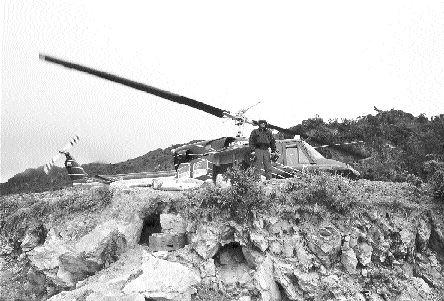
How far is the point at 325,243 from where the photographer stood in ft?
34.8

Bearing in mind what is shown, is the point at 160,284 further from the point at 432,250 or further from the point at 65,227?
the point at 432,250

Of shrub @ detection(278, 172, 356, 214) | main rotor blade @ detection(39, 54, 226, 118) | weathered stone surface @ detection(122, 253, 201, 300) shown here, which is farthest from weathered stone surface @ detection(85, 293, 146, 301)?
main rotor blade @ detection(39, 54, 226, 118)

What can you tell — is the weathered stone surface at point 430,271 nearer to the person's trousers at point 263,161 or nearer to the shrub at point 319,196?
the shrub at point 319,196

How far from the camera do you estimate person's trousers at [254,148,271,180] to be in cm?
1327

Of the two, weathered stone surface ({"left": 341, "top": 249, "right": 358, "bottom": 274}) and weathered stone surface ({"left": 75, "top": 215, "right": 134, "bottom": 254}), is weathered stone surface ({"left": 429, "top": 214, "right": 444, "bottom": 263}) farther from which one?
weathered stone surface ({"left": 75, "top": 215, "right": 134, "bottom": 254})

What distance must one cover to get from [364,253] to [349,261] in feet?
1.53

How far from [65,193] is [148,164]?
2802 cm

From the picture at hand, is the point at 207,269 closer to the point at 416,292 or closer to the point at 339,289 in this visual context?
the point at 339,289

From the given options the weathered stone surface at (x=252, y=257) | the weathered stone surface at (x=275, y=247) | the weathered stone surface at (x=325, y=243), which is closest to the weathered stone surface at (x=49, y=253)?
the weathered stone surface at (x=252, y=257)

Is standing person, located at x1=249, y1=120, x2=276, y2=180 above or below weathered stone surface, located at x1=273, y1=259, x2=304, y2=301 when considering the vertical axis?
above

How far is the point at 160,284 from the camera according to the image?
1009cm

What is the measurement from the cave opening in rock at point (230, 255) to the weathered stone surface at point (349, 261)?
219 cm

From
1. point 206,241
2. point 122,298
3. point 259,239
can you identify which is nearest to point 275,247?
point 259,239

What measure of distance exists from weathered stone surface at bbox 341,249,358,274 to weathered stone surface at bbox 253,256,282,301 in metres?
1.59
